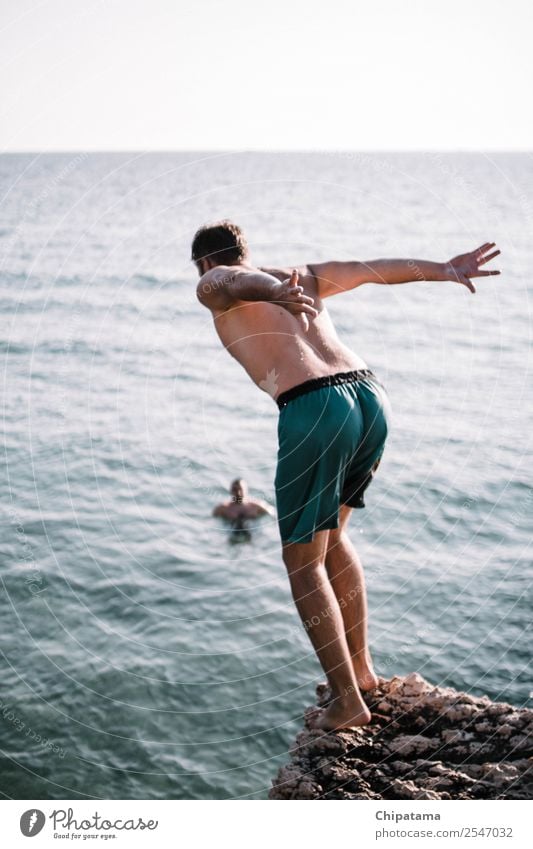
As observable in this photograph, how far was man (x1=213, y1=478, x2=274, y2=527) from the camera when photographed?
33.9 feet

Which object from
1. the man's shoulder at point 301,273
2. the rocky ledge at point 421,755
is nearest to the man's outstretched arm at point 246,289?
the man's shoulder at point 301,273

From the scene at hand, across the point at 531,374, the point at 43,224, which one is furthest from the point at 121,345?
the point at 43,224

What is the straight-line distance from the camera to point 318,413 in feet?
11.6

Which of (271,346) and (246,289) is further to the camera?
(271,346)

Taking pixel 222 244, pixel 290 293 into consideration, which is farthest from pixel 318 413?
pixel 222 244

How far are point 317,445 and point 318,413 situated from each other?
13cm

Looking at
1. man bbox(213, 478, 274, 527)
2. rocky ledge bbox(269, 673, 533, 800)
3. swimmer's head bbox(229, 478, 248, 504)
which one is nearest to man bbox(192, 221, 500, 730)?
rocky ledge bbox(269, 673, 533, 800)

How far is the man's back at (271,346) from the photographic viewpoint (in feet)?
12.0

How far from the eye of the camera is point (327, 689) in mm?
4234

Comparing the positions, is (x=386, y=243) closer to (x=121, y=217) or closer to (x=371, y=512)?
(x=121, y=217)

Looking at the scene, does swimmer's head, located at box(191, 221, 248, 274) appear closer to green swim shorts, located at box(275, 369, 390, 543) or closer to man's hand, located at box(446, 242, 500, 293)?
green swim shorts, located at box(275, 369, 390, 543)

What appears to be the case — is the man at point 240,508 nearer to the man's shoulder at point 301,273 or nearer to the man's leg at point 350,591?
the man's leg at point 350,591

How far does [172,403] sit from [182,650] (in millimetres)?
7075

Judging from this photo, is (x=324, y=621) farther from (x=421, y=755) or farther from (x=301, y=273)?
(x=301, y=273)
